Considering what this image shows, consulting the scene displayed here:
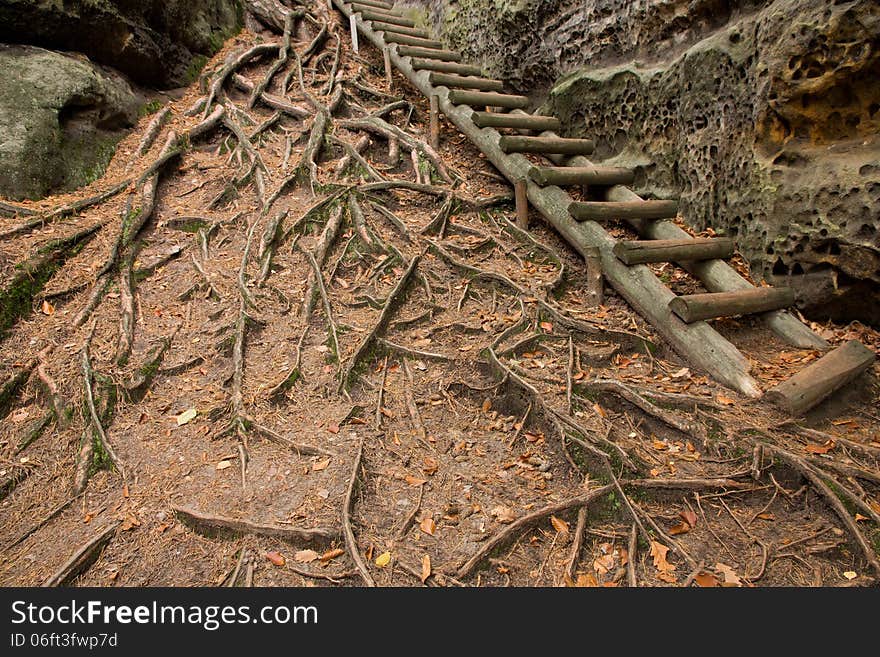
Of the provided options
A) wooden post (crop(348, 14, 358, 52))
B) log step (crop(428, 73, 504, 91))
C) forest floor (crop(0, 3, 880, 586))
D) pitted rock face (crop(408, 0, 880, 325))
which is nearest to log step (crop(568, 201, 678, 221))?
pitted rock face (crop(408, 0, 880, 325))

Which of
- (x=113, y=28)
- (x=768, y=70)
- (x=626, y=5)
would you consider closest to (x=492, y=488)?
(x=768, y=70)

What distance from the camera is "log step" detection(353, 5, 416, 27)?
8672 millimetres

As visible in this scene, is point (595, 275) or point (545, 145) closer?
point (595, 275)

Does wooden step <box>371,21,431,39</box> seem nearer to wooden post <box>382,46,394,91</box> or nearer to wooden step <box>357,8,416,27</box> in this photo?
wooden step <box>357,8,416,27</box>

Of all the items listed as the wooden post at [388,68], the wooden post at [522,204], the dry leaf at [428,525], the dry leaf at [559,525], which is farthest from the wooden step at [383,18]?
the dry leaf at [559,525]

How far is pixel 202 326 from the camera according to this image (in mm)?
4195

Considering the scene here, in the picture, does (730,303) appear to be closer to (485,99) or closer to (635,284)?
(635,284)

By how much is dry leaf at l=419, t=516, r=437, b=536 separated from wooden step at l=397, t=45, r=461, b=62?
677cm

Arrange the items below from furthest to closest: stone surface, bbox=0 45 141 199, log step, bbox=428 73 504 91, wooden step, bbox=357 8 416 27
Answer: wooden step, bbox=357 8 416 27
log step, bbox=428 73 504 91
stone surface, bbox=0 45 141 199

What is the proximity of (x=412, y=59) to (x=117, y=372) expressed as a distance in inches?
222

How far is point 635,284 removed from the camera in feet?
13.8

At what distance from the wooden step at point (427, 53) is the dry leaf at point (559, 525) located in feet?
22.5

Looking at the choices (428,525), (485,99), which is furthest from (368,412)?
(485,99)

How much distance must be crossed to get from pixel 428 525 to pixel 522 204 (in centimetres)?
353
